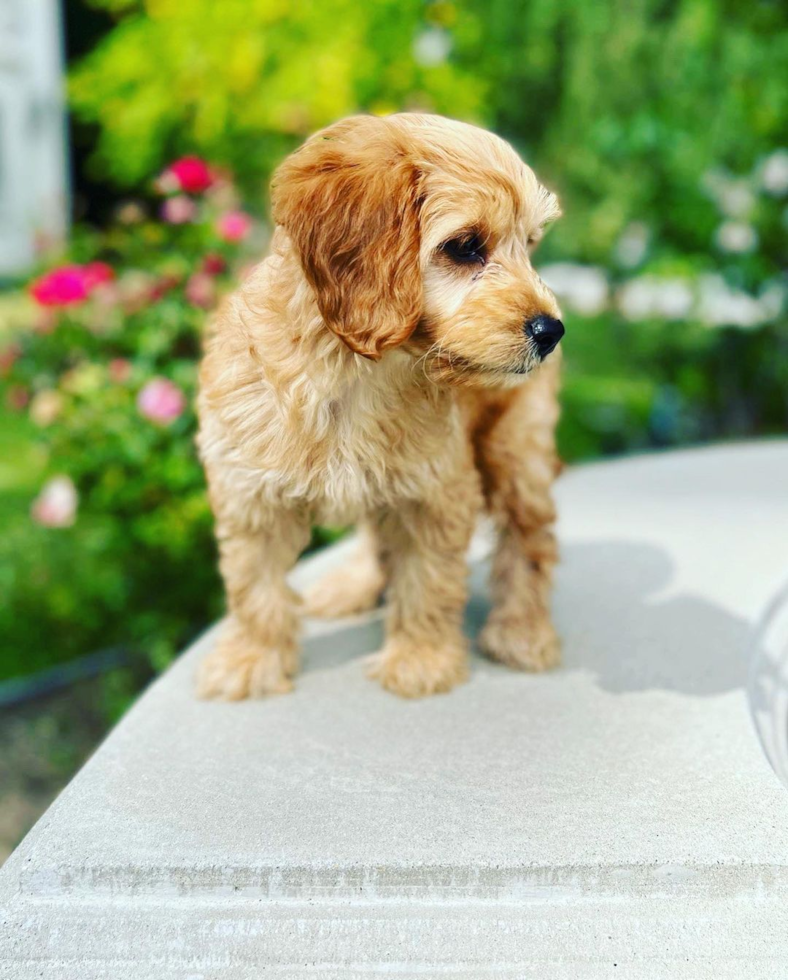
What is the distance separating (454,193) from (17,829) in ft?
10.5

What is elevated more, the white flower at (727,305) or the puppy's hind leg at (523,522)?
the puppy's hind leg at (523,522)

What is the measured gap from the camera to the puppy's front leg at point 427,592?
263 cm

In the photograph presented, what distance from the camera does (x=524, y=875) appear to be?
6.52ft

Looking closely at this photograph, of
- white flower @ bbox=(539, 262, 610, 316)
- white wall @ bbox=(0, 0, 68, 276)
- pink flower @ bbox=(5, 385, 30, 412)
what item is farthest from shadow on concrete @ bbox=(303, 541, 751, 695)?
white wall @ bbox=(0, 0, 68, 276)

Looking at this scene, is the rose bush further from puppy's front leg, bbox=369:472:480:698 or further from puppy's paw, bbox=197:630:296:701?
puppy's front leg, bbox=369:472:480:698

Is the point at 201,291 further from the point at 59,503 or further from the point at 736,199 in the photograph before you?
the point at 736,199

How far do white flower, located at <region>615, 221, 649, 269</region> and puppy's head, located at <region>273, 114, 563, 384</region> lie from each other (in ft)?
19.9

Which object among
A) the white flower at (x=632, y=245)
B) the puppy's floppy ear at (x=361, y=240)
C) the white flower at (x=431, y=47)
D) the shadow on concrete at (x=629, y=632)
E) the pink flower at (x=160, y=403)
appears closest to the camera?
the puppy's floppy ear at (x=361, y=240)

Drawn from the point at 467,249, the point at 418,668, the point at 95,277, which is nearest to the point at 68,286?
the point at 95,277

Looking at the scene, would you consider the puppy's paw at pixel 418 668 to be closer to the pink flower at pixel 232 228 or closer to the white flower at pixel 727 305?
the pink flower at pixel 232 228

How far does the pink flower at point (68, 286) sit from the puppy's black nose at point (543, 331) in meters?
2.93

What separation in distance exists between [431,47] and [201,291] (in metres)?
4.18

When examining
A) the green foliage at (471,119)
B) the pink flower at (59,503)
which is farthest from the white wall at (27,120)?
the pink flower at (59,503)

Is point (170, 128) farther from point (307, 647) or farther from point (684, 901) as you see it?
point (684, 901)
